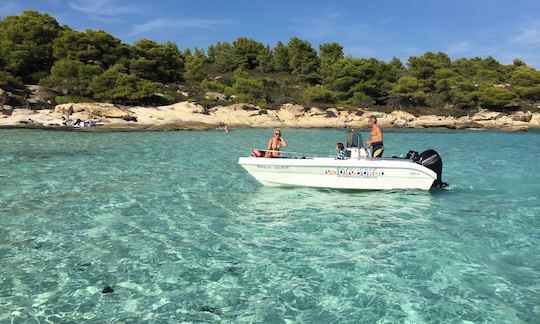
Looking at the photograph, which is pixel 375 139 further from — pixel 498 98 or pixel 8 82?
pixel 498 98

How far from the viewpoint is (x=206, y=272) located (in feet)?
22.3

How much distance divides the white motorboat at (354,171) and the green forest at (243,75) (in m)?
41.4

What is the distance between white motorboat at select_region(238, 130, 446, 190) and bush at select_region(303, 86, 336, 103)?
5349 cm

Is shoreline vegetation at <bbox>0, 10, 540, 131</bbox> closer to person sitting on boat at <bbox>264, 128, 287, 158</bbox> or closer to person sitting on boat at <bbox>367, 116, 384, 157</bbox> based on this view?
person sitting on boat at <bbox>264, 128, 287, 158</bbox>

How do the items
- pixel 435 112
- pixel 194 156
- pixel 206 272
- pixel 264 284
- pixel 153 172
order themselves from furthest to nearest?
1. pixel 435 112
2. pixel 194 156
3. pixel 153 172
4. pixel 206 272
5. pixel 264 284

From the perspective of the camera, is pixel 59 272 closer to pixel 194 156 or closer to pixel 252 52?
pixel 194 156

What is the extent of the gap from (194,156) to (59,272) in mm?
15781

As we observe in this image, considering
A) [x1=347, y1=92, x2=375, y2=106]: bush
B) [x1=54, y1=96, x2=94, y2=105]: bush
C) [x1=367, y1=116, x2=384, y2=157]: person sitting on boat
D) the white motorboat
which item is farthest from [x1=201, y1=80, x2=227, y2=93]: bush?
the white motorboat

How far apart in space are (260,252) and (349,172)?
5780 millimetres

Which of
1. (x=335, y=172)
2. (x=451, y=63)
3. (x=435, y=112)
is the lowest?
(x=335, y=172)

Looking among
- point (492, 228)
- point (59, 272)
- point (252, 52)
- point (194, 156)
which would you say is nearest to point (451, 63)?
point (252, 52)

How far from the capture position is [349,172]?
501 inches

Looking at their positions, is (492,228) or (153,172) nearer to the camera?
(492,228)

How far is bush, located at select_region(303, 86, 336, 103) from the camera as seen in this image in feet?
216
